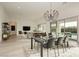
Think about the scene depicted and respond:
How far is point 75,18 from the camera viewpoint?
8.09 metres

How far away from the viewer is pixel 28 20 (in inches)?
Answer: 381

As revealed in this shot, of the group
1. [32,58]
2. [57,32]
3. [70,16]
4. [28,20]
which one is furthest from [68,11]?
[32,58]

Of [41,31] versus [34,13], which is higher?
[34,13]

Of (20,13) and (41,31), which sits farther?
(20,13)

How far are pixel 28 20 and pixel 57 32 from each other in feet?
9.19

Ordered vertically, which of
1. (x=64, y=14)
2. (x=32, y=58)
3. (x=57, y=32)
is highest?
(x=64, y=14)

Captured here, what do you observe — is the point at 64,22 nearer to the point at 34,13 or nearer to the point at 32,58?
the point at 34,13

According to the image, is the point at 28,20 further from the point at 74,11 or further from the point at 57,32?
the point at 74,11

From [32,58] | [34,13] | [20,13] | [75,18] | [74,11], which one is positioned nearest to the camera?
[32,58]

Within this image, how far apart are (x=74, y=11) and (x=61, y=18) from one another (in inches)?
39.6

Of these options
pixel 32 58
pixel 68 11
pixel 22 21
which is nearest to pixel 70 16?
pixel 68 11

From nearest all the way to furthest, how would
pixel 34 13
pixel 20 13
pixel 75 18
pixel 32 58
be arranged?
pixel 32 58 → pixel 75 18 → pixel 34 13 → pixel 20 13

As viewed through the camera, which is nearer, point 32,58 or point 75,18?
→ point 32,58

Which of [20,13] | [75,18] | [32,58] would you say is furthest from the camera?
[20,13]
